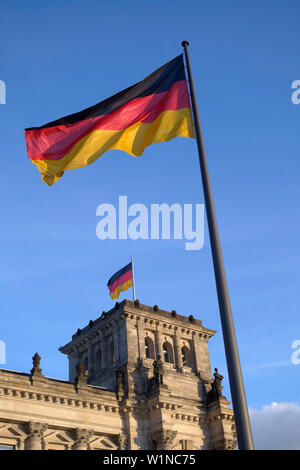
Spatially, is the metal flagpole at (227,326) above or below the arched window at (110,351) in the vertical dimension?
below

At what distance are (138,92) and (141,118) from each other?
1.13 meters

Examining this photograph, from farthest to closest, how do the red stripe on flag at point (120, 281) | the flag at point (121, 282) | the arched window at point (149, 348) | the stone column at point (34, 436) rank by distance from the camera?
1. the red stripe on flag at point (120, 281)
2. the flag at point (121, 282)
3. the arched window at point (149, 348)
4. the stone column at point (34, 436)

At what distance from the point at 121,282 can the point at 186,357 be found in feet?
33.6

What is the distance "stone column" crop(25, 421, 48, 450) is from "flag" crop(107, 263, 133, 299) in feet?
50.9

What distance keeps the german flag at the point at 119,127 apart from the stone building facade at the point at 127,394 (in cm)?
2448

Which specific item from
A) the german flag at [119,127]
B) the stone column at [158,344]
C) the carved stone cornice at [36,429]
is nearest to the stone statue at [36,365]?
the carved stone cornice at [36,429]

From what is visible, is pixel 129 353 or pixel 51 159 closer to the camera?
pixel 51 159

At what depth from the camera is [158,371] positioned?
1859 inches

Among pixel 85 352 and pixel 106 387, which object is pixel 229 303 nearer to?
pixel 106 387

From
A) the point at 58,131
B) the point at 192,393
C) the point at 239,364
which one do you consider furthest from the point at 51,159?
the point at 192,393

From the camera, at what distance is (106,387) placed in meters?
48.9

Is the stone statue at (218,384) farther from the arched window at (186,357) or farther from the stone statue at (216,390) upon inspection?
the arched window at (186,357)

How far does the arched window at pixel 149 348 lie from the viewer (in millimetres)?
50906

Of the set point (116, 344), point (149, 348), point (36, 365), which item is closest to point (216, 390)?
point (149, 348)
